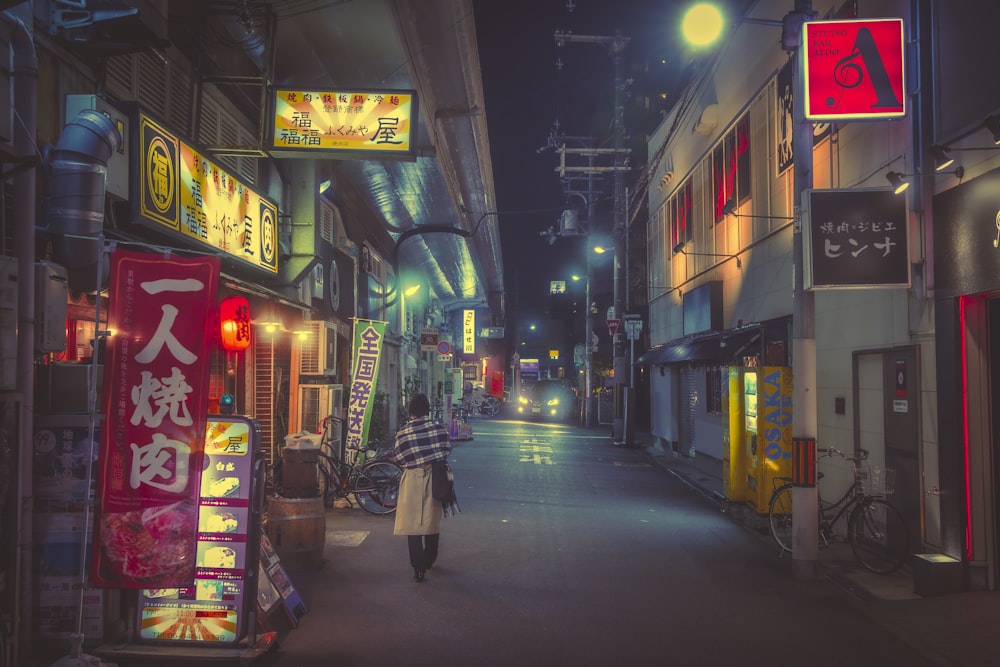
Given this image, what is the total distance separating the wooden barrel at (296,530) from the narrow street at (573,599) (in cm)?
19

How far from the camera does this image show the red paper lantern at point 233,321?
28.8ft

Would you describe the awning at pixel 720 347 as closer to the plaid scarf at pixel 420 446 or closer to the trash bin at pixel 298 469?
the plaid scarf at pixel 420 446

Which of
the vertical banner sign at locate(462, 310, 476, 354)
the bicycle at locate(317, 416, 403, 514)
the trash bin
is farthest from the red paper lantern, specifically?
the vertical banner sign at locate(462, 310, 476, 354)

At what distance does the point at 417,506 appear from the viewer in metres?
8.30

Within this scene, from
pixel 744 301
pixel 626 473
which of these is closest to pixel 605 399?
pixel 626 473

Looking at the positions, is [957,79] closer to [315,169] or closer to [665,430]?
[315,169]

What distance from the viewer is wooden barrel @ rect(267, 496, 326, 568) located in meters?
8.50

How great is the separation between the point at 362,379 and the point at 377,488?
2136 millimetres

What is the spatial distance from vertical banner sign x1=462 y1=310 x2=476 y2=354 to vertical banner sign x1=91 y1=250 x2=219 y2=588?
35.7 metres

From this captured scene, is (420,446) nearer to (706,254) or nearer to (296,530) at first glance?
(296,530)

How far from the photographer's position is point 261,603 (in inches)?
247

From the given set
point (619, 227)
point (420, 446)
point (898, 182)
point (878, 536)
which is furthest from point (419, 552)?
point (619, 227)

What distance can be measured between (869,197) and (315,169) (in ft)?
30.0

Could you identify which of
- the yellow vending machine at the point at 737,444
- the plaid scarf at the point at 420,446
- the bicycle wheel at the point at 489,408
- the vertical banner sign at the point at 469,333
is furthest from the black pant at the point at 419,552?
the bicycle wheel at the point at 489,408
